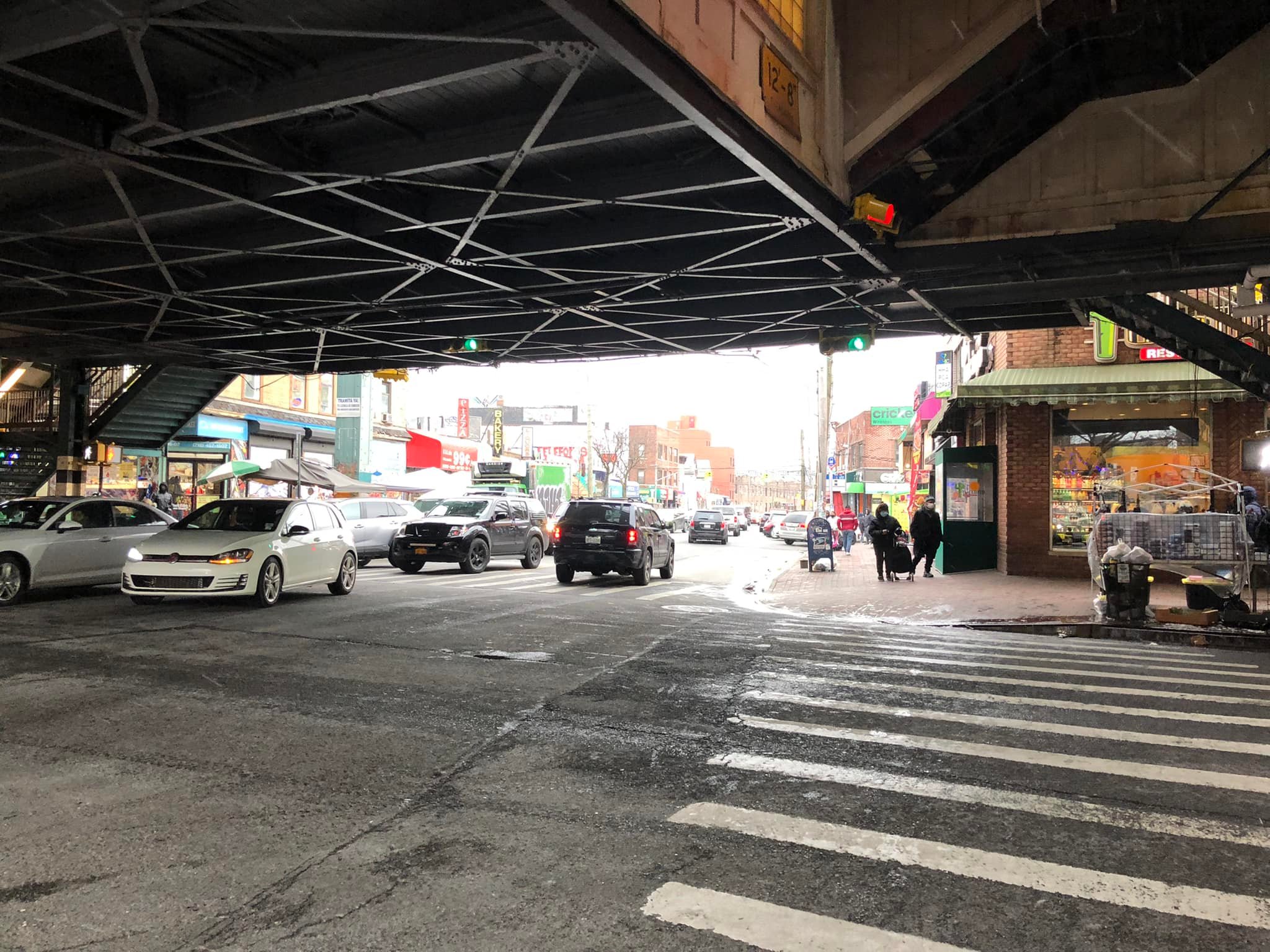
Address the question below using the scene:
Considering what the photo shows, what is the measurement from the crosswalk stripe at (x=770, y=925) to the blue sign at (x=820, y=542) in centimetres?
1986

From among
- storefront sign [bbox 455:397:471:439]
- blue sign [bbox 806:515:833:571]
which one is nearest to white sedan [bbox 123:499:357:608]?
blue sign [bbox 806:515:833:571]

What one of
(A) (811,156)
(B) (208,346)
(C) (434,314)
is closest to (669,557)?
(C) (434,314)

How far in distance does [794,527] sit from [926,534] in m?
21.2

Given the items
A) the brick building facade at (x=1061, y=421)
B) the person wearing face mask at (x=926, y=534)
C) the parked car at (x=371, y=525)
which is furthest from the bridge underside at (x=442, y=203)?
the parked car at (x=371, y=525)

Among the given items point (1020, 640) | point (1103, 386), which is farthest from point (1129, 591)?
point (1103, 386)

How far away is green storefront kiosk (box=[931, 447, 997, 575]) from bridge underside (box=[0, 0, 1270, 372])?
6.27m

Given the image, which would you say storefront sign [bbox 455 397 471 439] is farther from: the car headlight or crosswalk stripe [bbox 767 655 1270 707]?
crosswalk stripe [bbox 767 655 1270 707]

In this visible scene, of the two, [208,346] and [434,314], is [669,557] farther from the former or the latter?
[208,346]

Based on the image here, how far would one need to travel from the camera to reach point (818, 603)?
15.6m

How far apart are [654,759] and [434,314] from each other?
12.9m

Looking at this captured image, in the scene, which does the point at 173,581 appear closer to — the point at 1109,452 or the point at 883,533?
the point at 883,533

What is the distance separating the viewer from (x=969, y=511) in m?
21.6

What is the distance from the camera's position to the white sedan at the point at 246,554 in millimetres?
11883

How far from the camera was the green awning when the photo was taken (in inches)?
669
